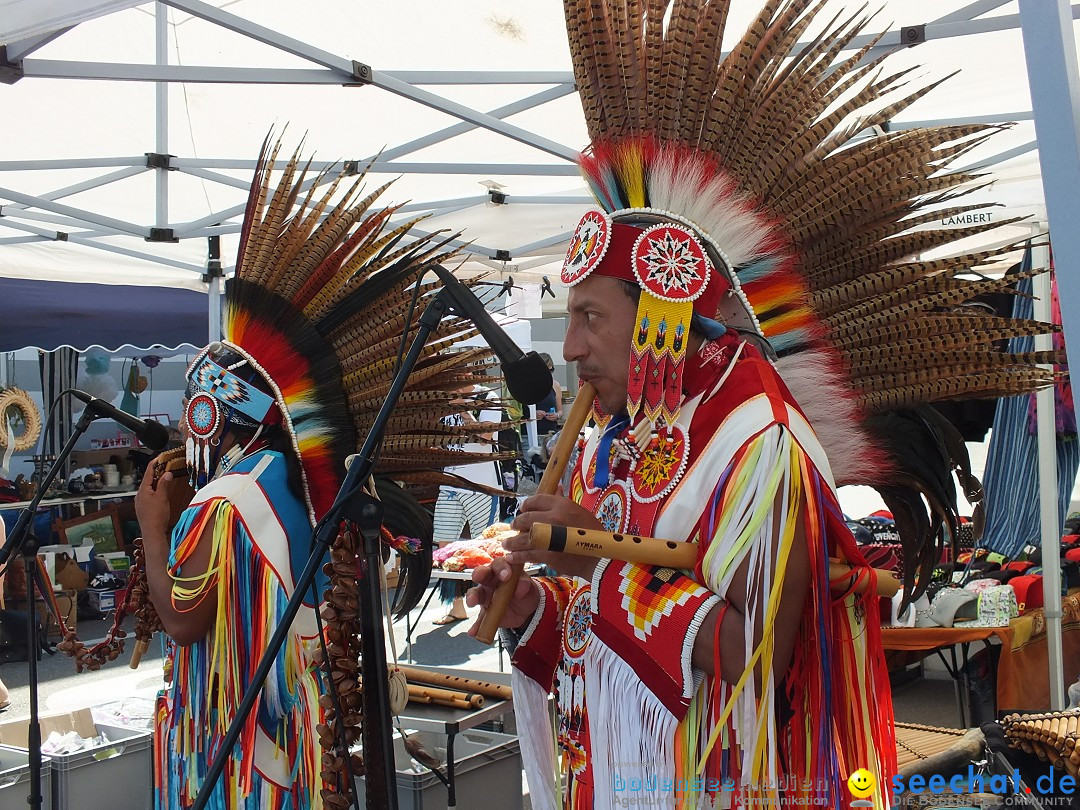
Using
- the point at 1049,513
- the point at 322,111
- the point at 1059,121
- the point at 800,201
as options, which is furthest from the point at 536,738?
the point at 322,111

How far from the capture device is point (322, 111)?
16.8 ft

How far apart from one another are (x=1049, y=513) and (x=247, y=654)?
3223mm

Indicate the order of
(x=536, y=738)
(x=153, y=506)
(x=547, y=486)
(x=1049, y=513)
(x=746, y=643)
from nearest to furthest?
(x=746, y=643), (x=547, y=486), (x=536, y=738), (x=153, y=506), (x=1049, y=513)

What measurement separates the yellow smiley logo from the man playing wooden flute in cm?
1

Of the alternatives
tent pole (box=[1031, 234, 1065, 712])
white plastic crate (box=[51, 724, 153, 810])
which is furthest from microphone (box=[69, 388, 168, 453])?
tent pole (box=[1031, 234, 1065, 712])

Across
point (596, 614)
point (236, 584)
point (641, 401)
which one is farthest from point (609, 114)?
point (236, 584)

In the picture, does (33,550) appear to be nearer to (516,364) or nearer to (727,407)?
(516,364)

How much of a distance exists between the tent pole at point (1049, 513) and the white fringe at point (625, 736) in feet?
9.78

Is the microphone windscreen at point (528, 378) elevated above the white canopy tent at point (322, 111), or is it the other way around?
the white canopy tent at point (322, 111)

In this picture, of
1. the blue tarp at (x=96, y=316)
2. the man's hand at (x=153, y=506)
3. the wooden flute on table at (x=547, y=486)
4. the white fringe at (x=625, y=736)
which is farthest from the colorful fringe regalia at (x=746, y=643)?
the blue tarp at (x=96, y=316)

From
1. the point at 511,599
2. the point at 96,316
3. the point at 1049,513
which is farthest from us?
the point at 96,316

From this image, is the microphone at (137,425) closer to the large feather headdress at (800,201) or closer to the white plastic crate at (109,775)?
the white plastic crate at (109,775)

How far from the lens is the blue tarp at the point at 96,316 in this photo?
24.9ft

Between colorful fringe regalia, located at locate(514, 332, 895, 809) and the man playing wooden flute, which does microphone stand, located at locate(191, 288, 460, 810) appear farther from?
colorful fringe regalia, located at locate(514, 332, 895, 809)
